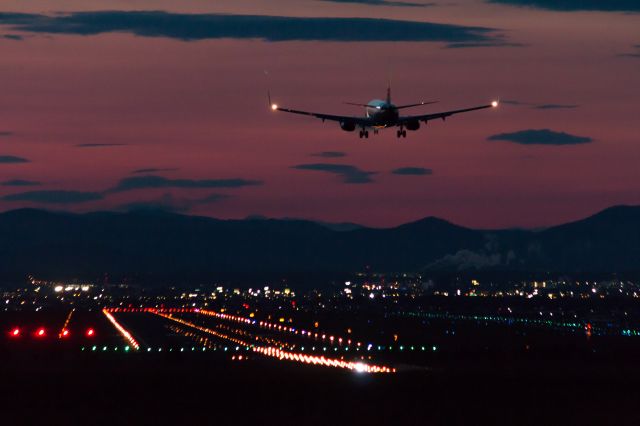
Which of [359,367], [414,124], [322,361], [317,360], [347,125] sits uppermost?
[414,124]

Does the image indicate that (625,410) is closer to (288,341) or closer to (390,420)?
(390,420)

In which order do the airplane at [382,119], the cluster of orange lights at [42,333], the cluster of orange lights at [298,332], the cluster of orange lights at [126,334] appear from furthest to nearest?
the cluster of orange lights at [42,333], the cluster of orange lights at [298,332], the cluster of orange lights at [126,334], the airplane at [382,119]

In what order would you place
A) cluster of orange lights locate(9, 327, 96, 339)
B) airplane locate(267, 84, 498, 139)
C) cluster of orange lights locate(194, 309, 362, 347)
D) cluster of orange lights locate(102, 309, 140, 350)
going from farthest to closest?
cluster of orange lights locate(9, 327, 96, 339)
cluster of orange lights locate(194, 309, 362, 347)
cluster of orange lights locate(102, 309, 140, 350)
airplane locate(267, 84, 498, 139)

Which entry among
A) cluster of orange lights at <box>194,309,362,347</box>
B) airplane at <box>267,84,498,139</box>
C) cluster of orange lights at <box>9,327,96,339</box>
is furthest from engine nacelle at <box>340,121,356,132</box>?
cluster of orange lights at <box>9,327,96,339</box>

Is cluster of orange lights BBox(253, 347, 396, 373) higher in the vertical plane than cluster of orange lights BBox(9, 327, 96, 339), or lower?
higher

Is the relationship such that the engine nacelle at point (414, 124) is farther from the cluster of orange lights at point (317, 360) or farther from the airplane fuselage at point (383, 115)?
the cluster of orange lights at point (317, 360)

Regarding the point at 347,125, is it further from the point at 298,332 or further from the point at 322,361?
the point at 298,332

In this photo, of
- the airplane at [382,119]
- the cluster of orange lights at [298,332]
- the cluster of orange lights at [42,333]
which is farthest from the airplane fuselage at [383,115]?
the cluster of orange lights at [42,333]

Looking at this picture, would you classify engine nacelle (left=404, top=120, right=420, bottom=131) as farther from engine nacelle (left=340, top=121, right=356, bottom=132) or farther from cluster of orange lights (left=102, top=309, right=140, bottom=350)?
cluster of orange lights (left=102, top=309, right=140, bottom=350)

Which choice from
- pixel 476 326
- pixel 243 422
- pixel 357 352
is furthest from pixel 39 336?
pixel 243 422

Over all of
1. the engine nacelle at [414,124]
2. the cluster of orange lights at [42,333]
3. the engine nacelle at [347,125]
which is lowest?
the cluster of orange lights at [42,333]

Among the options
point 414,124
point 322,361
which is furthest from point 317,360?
point 414,124
